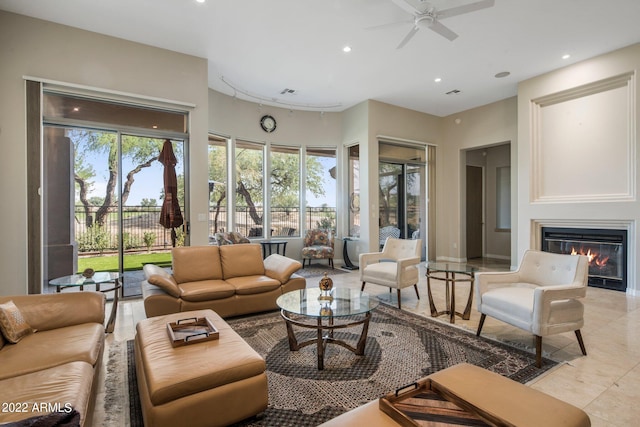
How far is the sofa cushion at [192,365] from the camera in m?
1.60

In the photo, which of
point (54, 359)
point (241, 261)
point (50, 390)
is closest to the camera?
point (50, 390)

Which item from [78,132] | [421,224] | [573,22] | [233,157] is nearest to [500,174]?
[421,224]

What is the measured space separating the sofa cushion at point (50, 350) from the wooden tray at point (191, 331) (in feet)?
1.48

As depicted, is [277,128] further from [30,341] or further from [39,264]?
[30,341]

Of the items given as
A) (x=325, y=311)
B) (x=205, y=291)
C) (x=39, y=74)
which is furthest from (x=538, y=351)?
(x=39, y=74)

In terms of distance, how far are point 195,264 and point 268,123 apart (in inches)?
155

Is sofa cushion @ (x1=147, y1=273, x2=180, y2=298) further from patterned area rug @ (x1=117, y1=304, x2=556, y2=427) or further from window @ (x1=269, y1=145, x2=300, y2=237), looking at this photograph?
window @ (x1=269, y1=145, x2=300, y2=237)

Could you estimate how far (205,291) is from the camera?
337 centimetres

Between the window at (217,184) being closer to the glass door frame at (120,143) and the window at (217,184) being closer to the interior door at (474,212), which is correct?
the glass door frame at (120,143)

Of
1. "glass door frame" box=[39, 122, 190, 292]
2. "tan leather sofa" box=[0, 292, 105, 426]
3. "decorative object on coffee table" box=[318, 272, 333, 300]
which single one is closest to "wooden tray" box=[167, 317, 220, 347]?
"tan leather sofa" box=[0, 292, 105, 426]

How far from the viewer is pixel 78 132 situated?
13.7 feet

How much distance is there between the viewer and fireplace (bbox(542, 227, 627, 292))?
4.65 metres

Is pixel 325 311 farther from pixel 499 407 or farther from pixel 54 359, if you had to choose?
pixel 54 359

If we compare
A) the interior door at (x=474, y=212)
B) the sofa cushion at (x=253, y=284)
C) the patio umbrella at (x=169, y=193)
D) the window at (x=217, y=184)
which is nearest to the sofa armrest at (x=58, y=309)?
the sofa cushion at (x=253, y=284)
